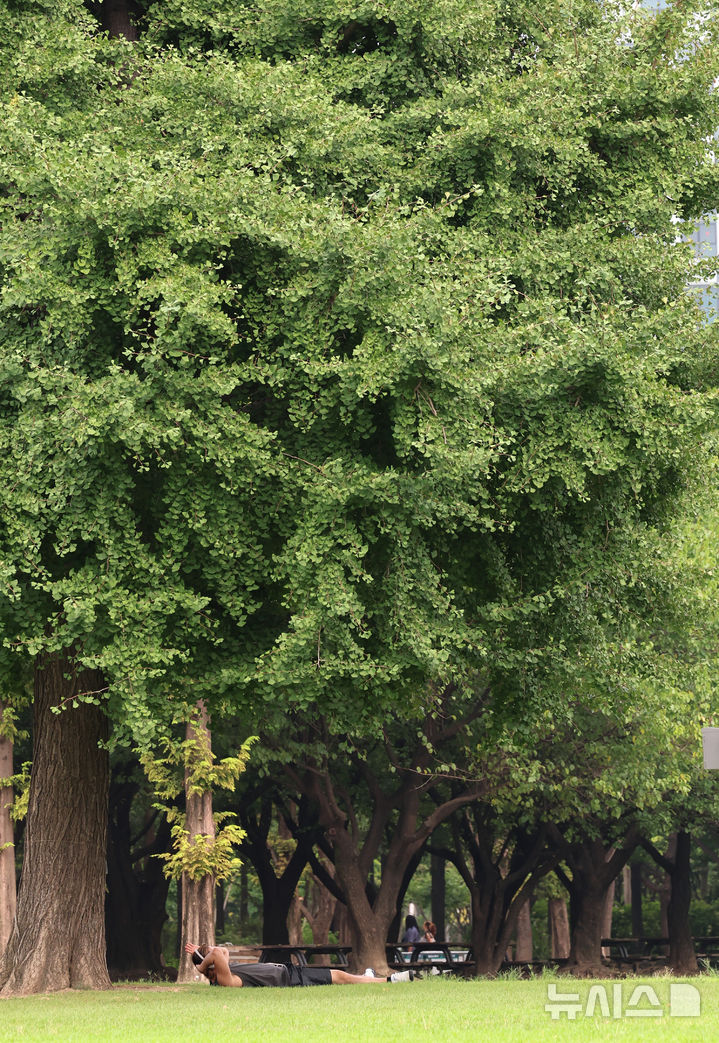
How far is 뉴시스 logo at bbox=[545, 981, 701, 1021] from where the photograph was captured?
1119cm

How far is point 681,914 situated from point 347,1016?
85.7 feet

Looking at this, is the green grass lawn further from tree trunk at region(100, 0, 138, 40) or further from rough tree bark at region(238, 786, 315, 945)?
rough tree bark at region(238, 786, 315, 945)

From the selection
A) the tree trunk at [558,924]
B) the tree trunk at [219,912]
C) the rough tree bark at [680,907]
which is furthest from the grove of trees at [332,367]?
the tree trunk at [219,912]

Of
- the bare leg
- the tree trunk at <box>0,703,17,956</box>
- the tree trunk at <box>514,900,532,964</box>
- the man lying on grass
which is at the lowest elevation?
the tree trunk at <box>514,900,532,964</box>

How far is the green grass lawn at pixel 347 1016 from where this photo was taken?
32.1 ft

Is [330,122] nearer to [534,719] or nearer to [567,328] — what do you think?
[567,328]

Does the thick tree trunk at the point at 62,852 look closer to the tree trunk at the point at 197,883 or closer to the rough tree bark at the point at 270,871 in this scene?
the tree trunk at the point at 197,883

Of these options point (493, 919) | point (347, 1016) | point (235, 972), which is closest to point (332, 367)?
point (347, 1016)

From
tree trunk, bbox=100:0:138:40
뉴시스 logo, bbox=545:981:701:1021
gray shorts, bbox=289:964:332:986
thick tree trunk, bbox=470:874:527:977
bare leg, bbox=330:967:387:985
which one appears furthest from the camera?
thick tree trunk, bbox=470:874:527:977

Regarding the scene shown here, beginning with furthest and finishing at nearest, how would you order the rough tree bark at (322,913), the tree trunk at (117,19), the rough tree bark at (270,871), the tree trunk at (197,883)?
the rough tree bark at (322,913) → the rough tree bark at (270,871) → the tree trunk at (197,883) → the tree trunk at (117,19)

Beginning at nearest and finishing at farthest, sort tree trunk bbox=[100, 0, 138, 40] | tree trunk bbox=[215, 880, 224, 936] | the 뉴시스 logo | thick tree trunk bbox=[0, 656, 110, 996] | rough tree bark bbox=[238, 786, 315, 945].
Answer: the 뉴시스 logo < thick tree trunk bbox=[0, 656, 110, 996] < tree trunk bbox=[100, 0, 138, 40] < rough tree bark bbox=[238, 786, 315, 945] < tree trunk bbox=[215, 880, 224, 936]

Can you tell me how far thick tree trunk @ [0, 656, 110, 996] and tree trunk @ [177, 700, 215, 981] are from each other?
22.9 feet

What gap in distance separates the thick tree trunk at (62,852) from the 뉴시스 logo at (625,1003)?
5413 millimetres

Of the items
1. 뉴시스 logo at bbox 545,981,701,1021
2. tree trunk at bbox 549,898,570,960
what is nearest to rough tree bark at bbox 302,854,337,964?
tree trunk at bbox 549,898,570,960
